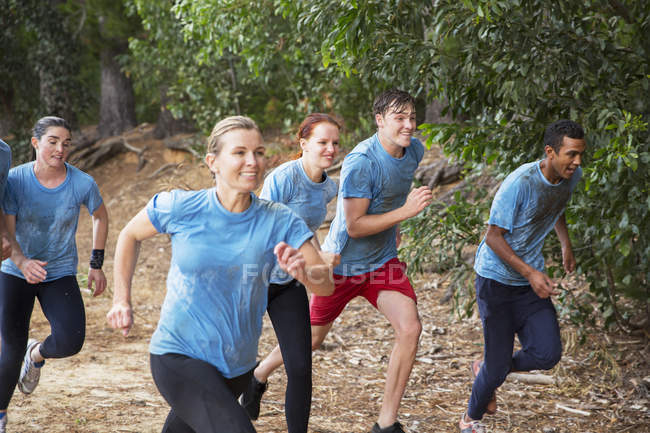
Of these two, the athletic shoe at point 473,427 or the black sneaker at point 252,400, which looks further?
the black sneaker at point 252,400

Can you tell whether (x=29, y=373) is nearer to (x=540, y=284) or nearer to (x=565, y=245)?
(x=540, y=284)

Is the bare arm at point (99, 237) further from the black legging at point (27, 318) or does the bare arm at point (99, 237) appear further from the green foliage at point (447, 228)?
the green foliage at point (447, 228)

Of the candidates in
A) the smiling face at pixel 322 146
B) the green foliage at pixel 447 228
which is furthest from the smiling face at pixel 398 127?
the green foliage at pixel 447 228

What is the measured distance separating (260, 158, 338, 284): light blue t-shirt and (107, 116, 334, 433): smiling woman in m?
1.38

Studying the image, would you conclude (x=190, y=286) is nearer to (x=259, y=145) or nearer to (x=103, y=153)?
(x=259, y=145)

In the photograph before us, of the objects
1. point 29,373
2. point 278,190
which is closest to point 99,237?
point 29,373

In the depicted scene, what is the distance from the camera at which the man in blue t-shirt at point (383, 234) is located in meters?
4.59

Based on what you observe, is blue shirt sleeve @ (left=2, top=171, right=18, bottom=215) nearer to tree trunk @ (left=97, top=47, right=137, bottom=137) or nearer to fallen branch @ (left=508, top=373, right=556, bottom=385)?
fallen branch @ (left=508, top=373, right=556, bottom=385)

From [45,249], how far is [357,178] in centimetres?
209

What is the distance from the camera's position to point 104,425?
5238mm

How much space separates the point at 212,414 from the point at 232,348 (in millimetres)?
314

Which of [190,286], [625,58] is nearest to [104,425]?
[190,286]

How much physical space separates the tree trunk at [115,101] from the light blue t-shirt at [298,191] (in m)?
15.6

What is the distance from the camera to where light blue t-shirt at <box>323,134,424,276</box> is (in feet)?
15.1
